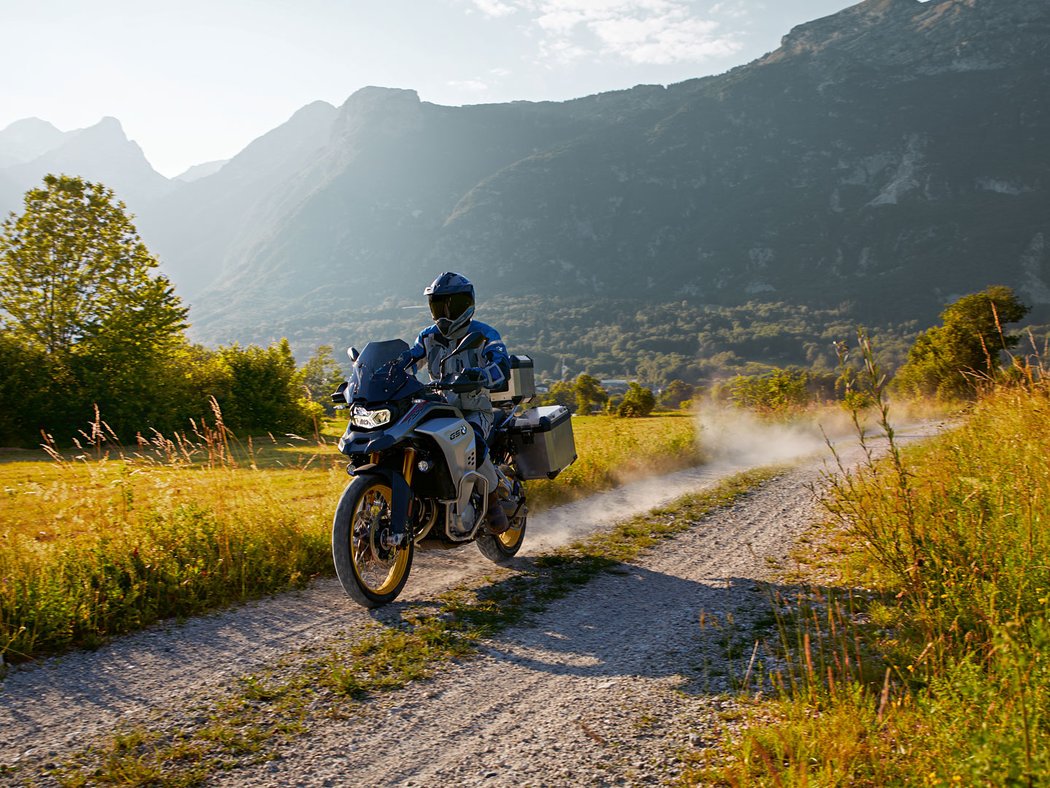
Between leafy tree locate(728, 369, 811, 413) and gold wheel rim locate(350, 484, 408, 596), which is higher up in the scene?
gold wheel rim locate(350, 484, 408, 596)

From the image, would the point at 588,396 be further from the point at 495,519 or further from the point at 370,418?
the point at 370,418

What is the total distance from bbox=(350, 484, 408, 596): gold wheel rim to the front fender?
11 centimetres

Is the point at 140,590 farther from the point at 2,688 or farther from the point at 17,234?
the point at 17,234

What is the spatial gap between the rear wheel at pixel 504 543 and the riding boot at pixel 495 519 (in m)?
0.28

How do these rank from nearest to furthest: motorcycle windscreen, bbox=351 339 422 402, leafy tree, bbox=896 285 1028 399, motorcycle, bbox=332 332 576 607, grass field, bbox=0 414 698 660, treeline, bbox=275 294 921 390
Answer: grass field, bbox=0 414 698 660 → motorcycle, bbox=332 332 576 607 → motorcycle windscreen, bbox=351 339 422 402 → leafy tree, bbox=896 285 1028 399 → treeline, bbox=275 294 921 390

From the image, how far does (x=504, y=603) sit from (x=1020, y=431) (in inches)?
220

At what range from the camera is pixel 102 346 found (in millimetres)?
28094

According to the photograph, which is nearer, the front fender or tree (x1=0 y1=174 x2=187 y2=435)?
the front fender

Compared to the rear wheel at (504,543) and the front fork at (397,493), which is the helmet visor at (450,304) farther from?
the rear wheel at (504,543)

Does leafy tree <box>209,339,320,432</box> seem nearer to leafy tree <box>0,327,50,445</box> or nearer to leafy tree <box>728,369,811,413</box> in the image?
leafy tree <box>0,327,50,445</box>

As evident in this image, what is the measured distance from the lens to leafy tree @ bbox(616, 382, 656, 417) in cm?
3816

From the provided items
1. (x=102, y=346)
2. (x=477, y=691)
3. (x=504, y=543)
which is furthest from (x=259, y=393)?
(x=477, y=691)

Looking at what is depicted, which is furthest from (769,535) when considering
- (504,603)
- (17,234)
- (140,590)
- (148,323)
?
(17,234)

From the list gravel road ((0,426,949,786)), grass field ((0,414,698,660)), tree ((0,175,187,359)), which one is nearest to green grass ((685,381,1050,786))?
gravel road ((0,426,949,786))
